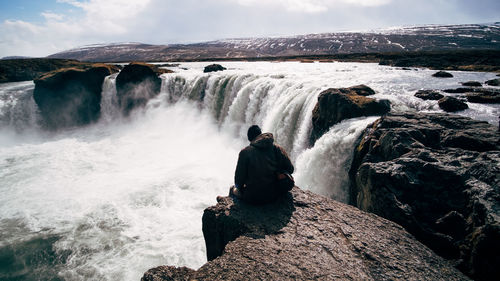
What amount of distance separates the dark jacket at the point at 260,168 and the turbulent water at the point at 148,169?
13.5ft

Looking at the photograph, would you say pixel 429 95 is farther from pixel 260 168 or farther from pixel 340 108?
pixel 260 168

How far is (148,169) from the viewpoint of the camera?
15.3 m

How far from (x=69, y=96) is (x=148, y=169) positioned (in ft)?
64.7

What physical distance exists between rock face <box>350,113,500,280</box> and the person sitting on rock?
233 centimetres

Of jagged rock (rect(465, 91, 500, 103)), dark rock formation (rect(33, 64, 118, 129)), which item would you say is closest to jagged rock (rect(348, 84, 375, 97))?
jagged rock (rect(465, 91, 500, 103))

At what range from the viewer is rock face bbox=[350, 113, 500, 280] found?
3.98 metres

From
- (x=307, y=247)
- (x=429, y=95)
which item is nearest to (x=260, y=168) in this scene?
(x=307, y=247)

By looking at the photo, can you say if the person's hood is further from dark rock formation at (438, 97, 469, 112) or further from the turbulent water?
dark rock formation at (438, 97, 469, 112)

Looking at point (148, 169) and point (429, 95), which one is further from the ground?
point (429, 95)

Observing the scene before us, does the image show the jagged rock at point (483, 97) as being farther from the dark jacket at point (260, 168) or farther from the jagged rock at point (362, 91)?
the dark jacket at point (260, 168)

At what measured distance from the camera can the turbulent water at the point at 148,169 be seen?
8.38 metres

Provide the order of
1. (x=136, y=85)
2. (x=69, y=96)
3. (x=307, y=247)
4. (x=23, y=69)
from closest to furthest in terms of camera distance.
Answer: (x=307, y=247) < (x=136, y=85) < (x=69, y=96) < (x=23, y=69)

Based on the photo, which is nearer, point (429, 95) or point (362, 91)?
point (429, 95)

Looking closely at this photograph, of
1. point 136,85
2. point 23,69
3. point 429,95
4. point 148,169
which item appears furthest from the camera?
point 23,69
